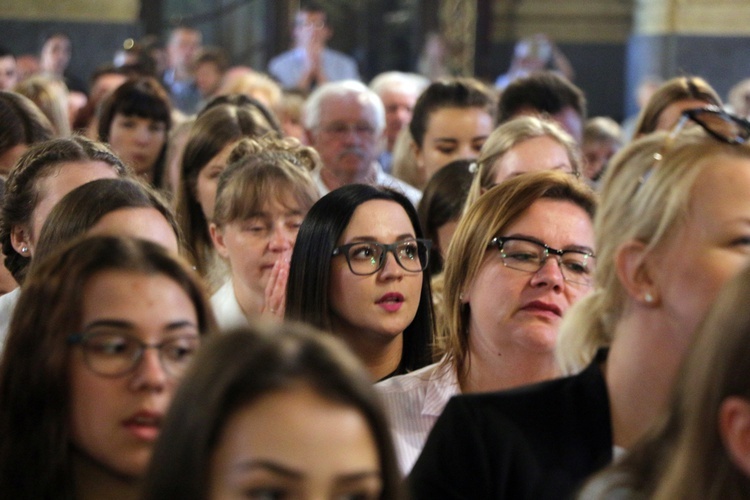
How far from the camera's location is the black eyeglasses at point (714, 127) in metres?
2.42

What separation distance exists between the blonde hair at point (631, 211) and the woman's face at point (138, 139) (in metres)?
4.35

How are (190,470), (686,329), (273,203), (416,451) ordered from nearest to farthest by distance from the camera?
(190,470), (686,329), (416,451), (273,203)

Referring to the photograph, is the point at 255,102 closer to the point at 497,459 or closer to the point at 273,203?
the point at 273,203

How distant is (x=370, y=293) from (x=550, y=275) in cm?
68

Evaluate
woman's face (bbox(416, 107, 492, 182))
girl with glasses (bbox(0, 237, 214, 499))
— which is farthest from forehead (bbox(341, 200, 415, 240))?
woman's face (bbox(416, 107, 492, 182))

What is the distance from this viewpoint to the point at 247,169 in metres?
4.54

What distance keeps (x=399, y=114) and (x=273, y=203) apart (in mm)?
4077

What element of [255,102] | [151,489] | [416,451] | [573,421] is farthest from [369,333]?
[255,102]

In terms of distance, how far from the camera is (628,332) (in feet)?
7.74

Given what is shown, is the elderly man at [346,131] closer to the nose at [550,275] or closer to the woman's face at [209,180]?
the woman's face at [209,180]

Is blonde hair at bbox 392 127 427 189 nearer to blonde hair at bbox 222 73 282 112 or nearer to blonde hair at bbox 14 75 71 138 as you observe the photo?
blonde hair at bbox 222 73 282 112

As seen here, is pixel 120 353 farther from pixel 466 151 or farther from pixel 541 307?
pixel 466 151

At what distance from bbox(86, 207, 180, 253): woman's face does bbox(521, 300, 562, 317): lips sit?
843 mm

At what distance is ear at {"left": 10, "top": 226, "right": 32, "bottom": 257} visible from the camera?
3.86 meters
